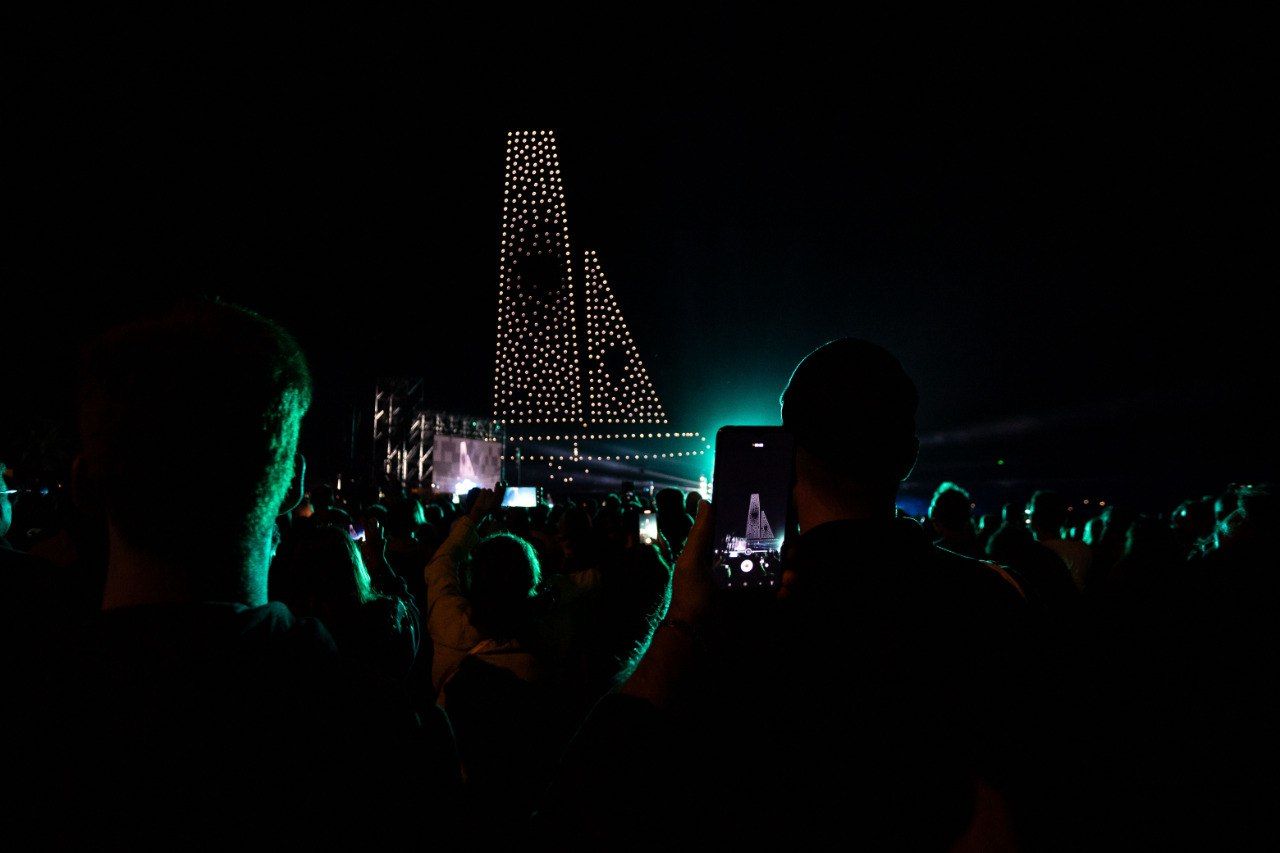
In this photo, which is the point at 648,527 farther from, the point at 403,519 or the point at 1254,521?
the point at 1254,521

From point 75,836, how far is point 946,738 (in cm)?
109

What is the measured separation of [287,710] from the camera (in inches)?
32.5

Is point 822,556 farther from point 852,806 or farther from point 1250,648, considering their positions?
point 1250,648

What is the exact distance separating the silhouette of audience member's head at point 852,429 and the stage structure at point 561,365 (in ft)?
49.1

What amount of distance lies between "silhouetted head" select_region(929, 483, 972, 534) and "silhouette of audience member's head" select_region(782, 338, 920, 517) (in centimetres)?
359

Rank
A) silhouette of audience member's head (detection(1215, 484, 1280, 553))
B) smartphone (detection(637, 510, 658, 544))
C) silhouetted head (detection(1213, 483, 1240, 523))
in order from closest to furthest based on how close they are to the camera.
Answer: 1. silhouette of audience member's head (detection(1215, 484, 1280, 553))
2. silhouetted head (detection(1213, 483, 1240, 523))
3. smartphone (detection(637, 510, 658, 544))

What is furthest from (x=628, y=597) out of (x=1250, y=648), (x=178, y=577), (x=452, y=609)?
(x=178, y=577)

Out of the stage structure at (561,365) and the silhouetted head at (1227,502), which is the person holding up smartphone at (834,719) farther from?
the stage structure at (561,365)

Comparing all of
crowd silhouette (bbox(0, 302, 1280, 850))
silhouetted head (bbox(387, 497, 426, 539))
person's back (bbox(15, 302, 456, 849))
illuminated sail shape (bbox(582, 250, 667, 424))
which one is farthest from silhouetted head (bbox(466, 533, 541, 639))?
illuminated sail shape (bbox(582, 250, 667, 424))

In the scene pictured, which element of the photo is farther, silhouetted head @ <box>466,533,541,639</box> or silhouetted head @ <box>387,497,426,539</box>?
silhouetted head @ <box>387,497,426,539</box>

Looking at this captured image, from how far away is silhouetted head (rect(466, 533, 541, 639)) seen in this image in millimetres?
2658

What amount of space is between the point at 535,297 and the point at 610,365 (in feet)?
30.6

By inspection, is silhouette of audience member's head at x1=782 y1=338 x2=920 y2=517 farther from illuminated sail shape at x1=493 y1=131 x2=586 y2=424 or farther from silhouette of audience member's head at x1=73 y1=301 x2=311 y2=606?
illuminated sail shape at x1=493 y1=131 x2=586 y2=424

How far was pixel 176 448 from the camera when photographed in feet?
2.90
